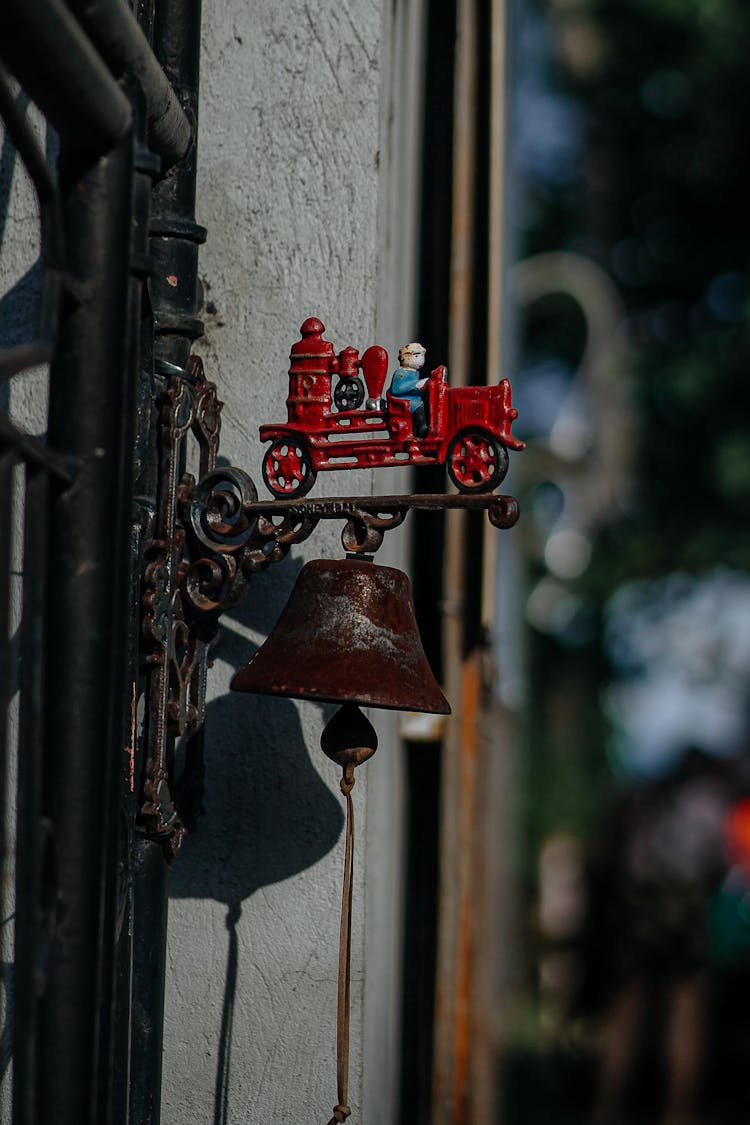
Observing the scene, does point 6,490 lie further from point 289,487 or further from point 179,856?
point 179,856

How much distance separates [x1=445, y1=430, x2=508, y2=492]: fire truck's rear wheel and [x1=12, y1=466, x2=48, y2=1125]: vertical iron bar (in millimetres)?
667

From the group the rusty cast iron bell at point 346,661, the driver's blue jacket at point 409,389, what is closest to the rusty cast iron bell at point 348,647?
the rusty cast iron bell at point 346,661

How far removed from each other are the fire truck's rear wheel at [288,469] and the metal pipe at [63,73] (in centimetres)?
57

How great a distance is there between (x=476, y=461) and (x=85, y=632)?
2.06 feet

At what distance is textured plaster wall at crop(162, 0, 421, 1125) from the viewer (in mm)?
2430

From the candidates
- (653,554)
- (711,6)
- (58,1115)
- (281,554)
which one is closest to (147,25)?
(281,554)

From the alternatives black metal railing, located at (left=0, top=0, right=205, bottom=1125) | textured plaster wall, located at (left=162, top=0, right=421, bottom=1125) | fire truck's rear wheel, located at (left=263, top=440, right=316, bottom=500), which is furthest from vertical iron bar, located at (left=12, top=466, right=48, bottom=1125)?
textured plaster wall, located at (left=162, top=0, right=421, bottom=1125)

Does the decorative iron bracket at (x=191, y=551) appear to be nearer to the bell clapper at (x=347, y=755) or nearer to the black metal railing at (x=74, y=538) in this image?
the bell clapper at (x=347, y=755)

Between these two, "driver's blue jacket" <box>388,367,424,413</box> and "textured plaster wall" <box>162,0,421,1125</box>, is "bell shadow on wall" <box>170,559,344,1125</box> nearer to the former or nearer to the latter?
"textured plaster wall" <box>162,0,421,1125</box>

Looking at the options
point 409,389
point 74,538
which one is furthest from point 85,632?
point 409,389

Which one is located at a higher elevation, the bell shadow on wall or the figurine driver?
the figurine driver

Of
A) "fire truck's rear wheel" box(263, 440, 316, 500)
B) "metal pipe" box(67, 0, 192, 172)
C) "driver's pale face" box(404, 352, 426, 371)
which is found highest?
"metal pipe" box(67, 0, 192, 172)

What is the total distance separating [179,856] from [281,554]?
0.59 m

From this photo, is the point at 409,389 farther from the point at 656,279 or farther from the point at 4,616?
the point at 656,279
